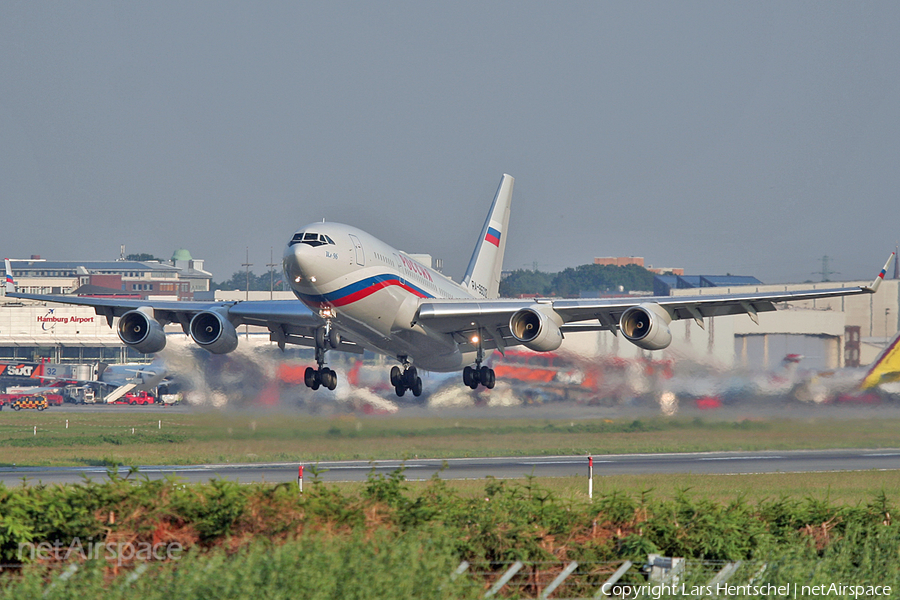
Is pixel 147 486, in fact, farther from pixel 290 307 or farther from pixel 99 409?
pixel 99 409

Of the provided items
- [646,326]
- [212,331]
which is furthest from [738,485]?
[212,331]

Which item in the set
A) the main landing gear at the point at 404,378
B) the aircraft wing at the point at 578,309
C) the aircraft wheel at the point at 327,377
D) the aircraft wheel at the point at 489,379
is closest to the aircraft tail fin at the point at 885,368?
the aircraft wing at the point at 578,309

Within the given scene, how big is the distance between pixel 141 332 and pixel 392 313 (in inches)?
407

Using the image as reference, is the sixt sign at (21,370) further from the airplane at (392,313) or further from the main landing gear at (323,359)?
the main landing gear at (323,359)

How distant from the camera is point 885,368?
45.0 m

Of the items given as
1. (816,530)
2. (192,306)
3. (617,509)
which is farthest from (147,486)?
(192,306)

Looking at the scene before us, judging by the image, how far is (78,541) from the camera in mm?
13930

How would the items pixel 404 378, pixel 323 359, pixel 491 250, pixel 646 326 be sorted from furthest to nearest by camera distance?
pixel 491 250 → pixel 404 378 → pixel 323 359 → pixel 646 326

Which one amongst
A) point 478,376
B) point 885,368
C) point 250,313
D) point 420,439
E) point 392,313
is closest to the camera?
point 392,313

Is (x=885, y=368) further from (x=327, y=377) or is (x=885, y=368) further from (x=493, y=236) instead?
(x=327, y=377)

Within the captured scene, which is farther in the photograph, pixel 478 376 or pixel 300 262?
pixel 478 376

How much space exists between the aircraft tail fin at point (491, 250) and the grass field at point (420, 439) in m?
7.45

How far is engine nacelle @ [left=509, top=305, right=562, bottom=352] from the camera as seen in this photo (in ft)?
114

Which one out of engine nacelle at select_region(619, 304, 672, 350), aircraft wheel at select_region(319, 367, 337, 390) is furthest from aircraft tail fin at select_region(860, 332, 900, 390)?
aircraft wheel at select_region(319, 367, 337, 390)
